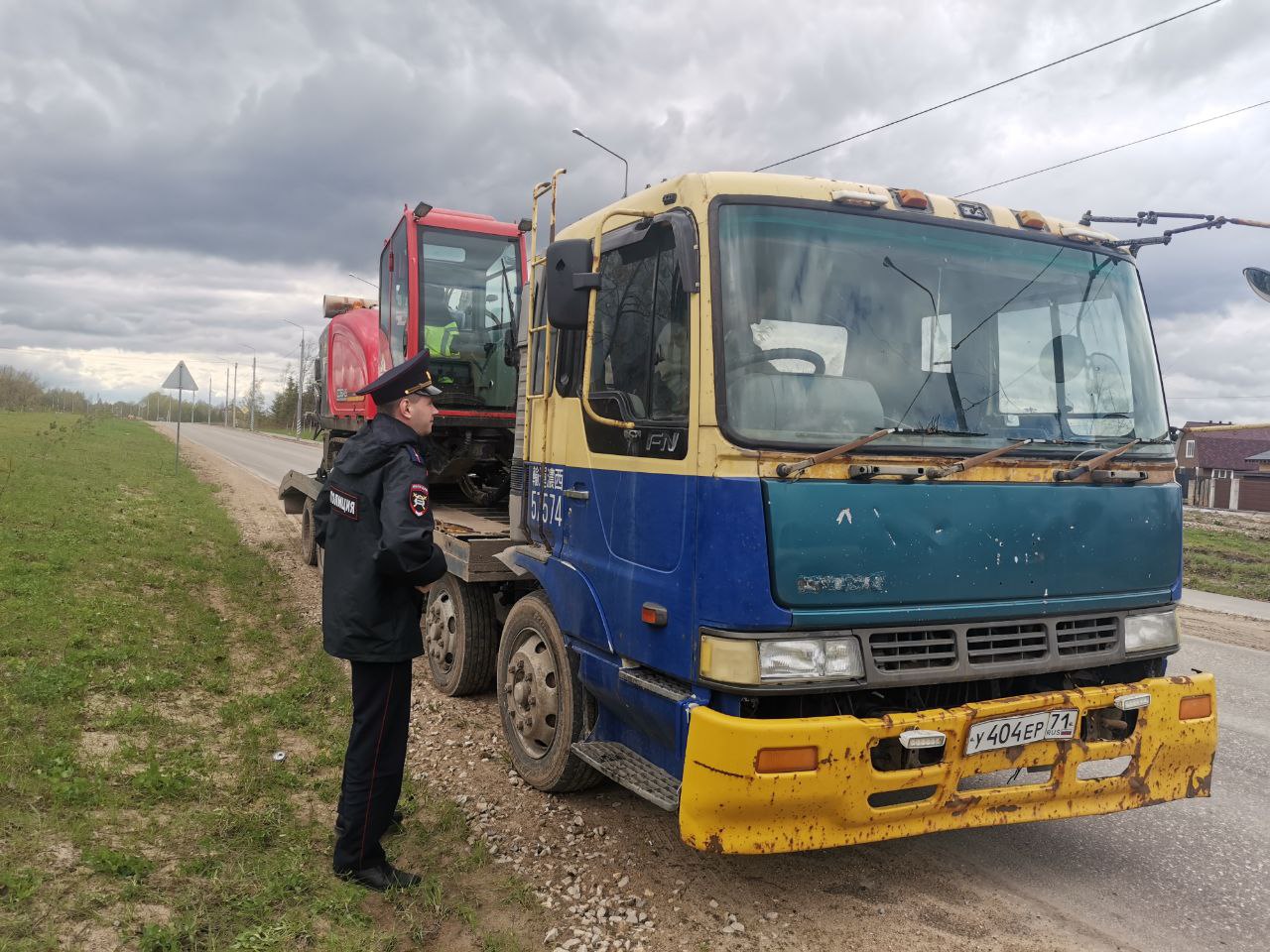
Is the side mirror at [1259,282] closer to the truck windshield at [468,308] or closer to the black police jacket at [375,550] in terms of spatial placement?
the truck windshield at [468,308]

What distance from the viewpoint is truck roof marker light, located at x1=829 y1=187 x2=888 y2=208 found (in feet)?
11.1

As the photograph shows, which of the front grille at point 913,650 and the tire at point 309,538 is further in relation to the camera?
the tire at point 309,538

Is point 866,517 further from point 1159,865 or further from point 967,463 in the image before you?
point 1159,865

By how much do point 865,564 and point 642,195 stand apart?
1.80 metres

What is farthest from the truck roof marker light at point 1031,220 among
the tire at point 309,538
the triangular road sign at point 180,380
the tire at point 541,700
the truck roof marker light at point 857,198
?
the triangular road sign at point 180,380

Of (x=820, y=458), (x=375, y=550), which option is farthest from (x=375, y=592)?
(x=820, y=458)

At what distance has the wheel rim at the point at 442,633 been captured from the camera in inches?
234

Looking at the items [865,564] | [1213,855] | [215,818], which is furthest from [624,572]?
[1213,855]

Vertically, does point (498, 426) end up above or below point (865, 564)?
above

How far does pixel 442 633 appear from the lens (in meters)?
6.07

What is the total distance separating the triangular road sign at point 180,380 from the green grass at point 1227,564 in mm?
21314

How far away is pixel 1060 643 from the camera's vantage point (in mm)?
3443

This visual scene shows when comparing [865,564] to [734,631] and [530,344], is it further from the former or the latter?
[530,344]

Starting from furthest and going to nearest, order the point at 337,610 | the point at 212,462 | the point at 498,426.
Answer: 1. the point at 212,462
2. the point at 498,426
3. the point at 337,610
